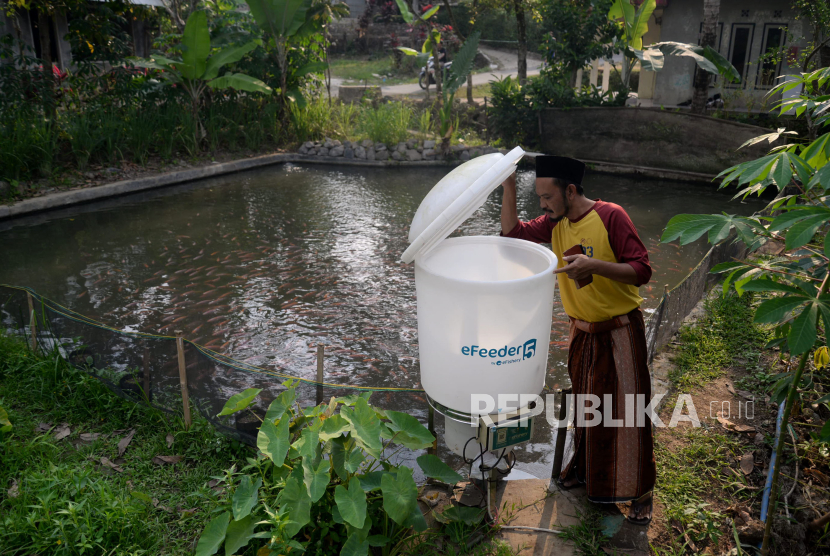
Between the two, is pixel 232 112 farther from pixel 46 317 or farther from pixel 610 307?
pixel 610 307

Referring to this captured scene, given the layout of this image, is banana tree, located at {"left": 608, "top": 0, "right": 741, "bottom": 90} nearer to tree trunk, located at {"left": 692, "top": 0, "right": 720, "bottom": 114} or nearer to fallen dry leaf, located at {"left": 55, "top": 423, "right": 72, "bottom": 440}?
tree trunk, located at {"left": 692, "top": 0, "right": 720, "bottom": 114}

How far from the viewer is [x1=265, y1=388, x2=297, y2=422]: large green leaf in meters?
2.76

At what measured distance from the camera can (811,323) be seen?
1939 mm

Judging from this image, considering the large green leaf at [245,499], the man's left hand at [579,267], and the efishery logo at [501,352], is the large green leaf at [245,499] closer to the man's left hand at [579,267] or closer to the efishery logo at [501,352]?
the efishery logo at [501,352]

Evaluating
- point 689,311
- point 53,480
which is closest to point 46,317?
point 53,480

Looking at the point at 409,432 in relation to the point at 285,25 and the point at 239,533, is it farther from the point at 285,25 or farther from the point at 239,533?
the point at 285,25

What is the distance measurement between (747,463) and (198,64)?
37.8 ft

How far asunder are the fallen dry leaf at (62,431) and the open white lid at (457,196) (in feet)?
8.98

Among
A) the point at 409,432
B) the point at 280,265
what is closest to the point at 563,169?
the point at 409,432

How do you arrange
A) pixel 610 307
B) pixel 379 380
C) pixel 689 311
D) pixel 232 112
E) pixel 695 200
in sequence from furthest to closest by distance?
pixel 232 112, pixel 695 200, pixel 689 311, pixel 379 380, pixel 610 307

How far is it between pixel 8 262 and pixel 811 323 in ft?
26.7

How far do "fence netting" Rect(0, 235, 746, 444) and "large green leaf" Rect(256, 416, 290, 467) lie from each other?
2.13ft

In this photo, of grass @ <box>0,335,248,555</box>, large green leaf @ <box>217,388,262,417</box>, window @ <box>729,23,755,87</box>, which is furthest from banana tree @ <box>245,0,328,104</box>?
large green leaf @ <box>217,388,262,417</box>

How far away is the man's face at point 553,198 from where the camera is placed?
272 centimetres
